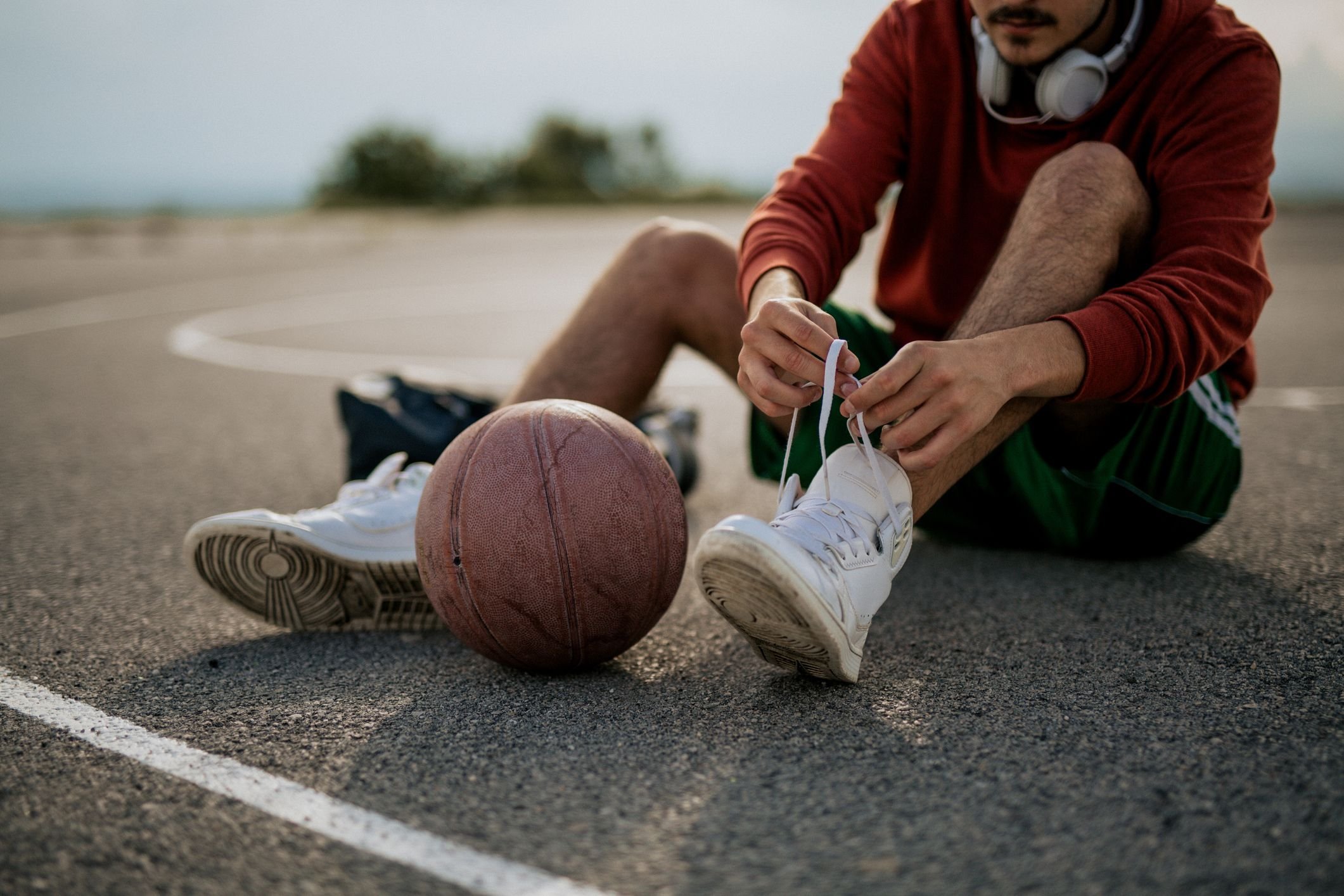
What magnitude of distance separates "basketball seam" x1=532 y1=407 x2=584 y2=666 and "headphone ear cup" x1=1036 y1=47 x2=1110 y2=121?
1501mm

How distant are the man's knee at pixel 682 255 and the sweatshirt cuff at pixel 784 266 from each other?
0.36 metres

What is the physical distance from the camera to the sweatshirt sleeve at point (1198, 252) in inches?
84.2

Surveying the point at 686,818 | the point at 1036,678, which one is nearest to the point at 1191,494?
the point at 1036,678

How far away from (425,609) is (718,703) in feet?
2.77

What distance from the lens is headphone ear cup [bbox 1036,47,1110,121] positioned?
2.59 meters

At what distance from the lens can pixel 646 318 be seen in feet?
10.0

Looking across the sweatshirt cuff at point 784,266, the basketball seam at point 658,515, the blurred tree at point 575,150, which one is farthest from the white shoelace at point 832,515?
the blurred tree at point 575,150

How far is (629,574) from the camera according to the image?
7.37 ft

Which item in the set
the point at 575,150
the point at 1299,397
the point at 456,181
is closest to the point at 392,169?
the point at 456,181

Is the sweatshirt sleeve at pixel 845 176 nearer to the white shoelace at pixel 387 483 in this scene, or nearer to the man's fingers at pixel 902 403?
the man's fingers at pixel 902 403

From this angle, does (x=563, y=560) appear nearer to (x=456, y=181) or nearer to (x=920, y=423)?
(x=920, y=423)

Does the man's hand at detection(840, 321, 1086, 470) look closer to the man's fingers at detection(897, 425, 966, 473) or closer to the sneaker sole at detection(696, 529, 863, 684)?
the man's fingers at detection(897, 425, 966, 473)

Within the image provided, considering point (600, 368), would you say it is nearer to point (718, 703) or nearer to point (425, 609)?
point (425, 609)

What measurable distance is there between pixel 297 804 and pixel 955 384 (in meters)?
1.38
